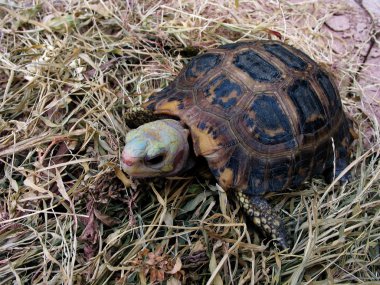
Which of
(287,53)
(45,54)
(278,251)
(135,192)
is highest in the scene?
(287,53)

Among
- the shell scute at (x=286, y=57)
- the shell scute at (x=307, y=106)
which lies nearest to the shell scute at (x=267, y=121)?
the shell scute at (x=307, y=106)

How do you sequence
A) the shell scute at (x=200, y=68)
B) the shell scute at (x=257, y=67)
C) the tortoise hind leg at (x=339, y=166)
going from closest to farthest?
the shell scute at (x=257, y=67), the shell scute at (x=200, y=68), the tortoise hind leg at (x=339, y=166)

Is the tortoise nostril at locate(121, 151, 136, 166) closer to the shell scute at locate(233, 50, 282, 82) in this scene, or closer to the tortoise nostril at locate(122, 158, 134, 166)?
the tortoise nostril at locate(122, 158, 134, 166)

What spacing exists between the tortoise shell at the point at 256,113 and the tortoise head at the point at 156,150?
9cm

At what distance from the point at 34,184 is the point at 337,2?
2.98 metres

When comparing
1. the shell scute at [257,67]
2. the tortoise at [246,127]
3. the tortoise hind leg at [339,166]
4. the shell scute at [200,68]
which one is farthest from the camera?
the tortoise hind leg at [339,166]

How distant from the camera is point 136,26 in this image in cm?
317

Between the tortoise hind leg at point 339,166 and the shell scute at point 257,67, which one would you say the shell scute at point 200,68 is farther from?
the tortoise hind leg at point 339,166

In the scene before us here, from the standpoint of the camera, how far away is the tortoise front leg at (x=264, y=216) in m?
2.21

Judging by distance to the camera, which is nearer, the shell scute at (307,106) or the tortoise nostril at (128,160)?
the tortoise nostril at (128,160)

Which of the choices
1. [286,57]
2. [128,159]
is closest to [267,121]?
[286,57]

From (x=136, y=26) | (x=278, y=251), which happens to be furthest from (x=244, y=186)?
(x=136, y=26)

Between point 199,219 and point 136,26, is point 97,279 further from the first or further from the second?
point 136,26

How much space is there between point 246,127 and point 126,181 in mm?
700
